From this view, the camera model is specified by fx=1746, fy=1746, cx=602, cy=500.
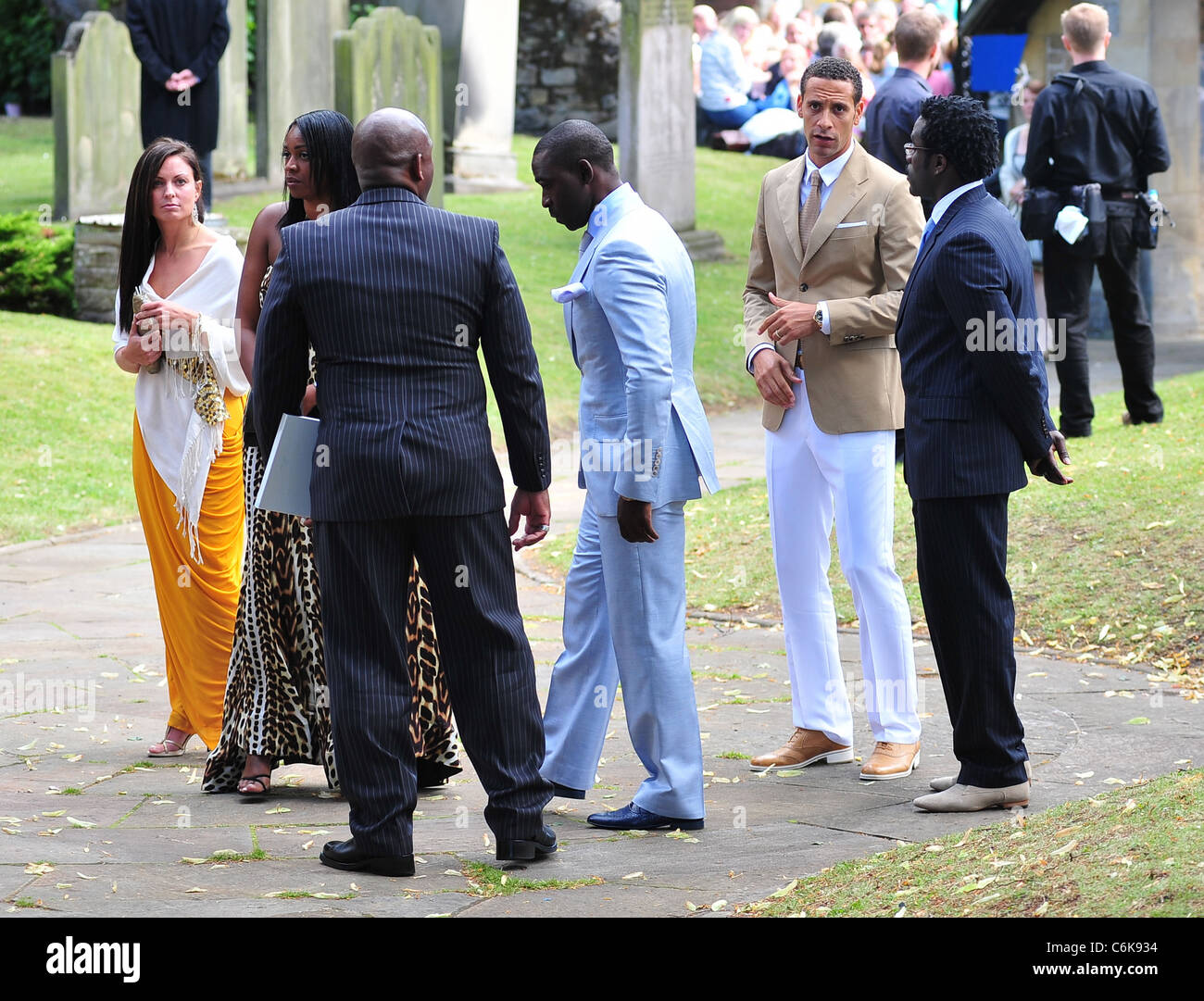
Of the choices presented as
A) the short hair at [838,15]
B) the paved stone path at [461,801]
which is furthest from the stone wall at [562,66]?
the paved stone path at [461,801]

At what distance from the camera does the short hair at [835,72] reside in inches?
222

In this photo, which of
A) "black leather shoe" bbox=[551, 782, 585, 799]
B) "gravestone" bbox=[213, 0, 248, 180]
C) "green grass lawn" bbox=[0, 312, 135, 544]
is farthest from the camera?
"gravestone" bbox=[213, 0, 248, 180]

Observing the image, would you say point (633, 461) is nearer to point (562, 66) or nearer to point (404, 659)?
point (404, 659)

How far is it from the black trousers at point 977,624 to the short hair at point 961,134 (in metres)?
0.98

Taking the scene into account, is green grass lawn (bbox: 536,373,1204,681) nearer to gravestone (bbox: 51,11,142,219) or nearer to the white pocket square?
the white pocket square

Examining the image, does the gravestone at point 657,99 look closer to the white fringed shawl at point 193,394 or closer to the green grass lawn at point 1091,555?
the green grass lawn at point 1091,555

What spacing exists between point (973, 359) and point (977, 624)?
30.4 inches

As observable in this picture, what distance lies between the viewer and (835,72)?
5645 mm

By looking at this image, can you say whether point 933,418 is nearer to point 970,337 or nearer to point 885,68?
point 970,337

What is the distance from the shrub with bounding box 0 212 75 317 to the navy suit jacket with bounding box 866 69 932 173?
24.8ft

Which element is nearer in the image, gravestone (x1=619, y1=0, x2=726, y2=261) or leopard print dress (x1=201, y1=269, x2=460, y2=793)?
leopard print dress (x1=201, y1=269, x2=460, y2=793)

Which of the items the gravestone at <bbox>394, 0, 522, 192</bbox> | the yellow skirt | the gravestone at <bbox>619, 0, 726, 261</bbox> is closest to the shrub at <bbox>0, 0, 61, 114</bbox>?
the gravestone at <bbox>394, 0, 522, 192</bbox>

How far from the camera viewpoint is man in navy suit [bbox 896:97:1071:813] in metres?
5.04
